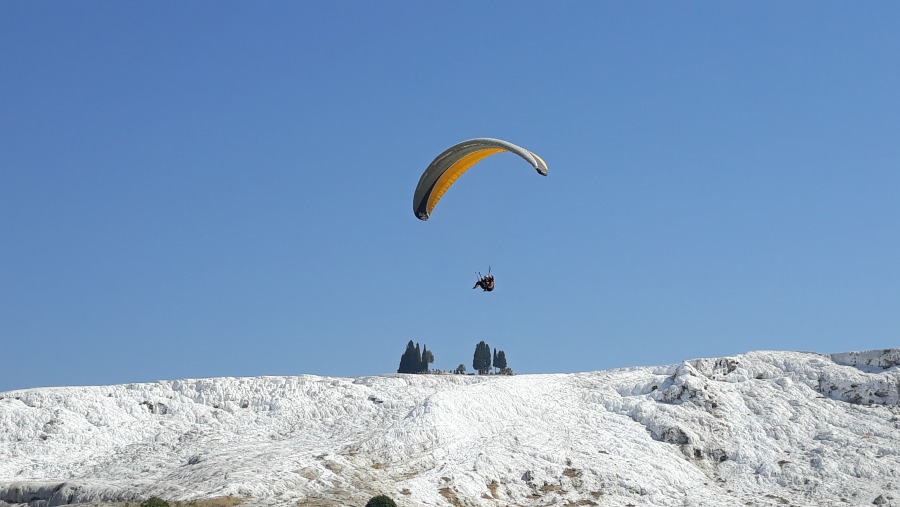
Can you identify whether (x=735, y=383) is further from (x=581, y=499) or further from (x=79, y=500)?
(x=79, y=500)

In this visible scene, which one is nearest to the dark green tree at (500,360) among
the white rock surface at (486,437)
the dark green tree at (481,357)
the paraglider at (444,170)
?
the dark green tree at (481,357)

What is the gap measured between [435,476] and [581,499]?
249 inches

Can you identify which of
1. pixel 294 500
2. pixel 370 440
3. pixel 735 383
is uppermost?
pixel 735 383

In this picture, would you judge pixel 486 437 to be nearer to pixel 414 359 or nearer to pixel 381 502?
pixel 381 502

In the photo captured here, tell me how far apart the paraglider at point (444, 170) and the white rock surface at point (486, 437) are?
11.0 m

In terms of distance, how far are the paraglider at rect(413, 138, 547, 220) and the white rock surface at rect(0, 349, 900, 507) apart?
1105 centimetres

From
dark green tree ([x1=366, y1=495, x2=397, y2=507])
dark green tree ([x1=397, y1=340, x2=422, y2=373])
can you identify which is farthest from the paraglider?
dark green tree ([x1=397, y1=340, x2=422, y2=373])

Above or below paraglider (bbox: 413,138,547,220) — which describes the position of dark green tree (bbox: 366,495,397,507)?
below

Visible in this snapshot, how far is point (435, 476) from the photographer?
43.6 meters

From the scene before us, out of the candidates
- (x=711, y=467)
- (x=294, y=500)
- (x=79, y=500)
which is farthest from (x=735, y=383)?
(x=79, y=500)

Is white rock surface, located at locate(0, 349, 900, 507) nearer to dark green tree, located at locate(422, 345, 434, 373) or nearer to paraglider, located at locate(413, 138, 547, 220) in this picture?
paraglider, located at locate(413, 138, 547, 220)

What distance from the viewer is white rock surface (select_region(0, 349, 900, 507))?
42906 mm

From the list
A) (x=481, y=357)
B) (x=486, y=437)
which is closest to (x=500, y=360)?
(x=481, y=357)

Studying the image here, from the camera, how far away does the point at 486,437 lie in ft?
162
